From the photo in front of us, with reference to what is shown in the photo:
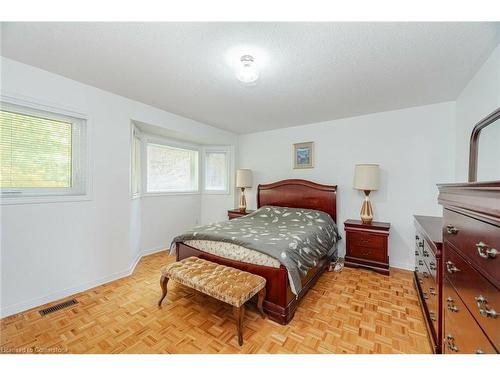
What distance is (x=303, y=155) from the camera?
12.0ft

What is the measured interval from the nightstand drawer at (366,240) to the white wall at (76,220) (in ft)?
9.77

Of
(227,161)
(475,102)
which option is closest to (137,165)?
(227,161)

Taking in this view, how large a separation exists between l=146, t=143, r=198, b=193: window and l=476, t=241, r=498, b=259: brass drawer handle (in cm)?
382

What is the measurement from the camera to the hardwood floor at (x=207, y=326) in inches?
58.1

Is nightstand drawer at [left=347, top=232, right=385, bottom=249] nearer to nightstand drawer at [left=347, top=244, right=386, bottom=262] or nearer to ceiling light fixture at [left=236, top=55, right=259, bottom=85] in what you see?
nightstand drawer at [left=347, top=244, right=386, bottom=262]

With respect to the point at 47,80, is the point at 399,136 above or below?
below

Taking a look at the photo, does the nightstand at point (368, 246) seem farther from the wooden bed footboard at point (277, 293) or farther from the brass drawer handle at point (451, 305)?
the brass drawer handle at point (451, 305)

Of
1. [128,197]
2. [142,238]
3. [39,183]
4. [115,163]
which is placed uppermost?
[115,163]

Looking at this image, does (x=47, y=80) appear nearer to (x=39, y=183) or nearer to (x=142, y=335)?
(x=39, y=183)

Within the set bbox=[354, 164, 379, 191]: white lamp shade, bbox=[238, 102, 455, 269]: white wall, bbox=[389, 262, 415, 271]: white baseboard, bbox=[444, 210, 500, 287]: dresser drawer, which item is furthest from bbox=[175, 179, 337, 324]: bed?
bbox=[444, 210, 500, 287]: dresser drawer

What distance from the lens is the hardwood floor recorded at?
1.48 meters

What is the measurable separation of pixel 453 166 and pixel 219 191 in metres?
3.73
